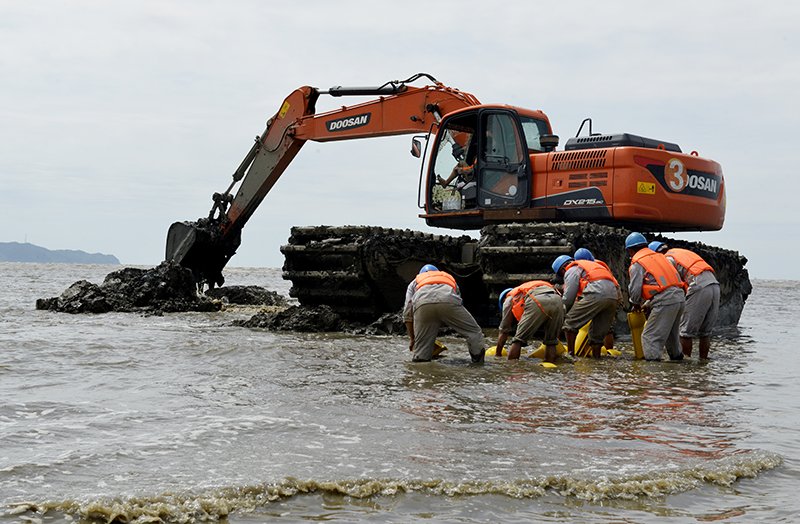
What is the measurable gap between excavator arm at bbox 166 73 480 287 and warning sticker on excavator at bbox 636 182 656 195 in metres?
3.58

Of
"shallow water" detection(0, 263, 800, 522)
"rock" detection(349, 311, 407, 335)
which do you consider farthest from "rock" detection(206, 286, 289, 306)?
"shallow water" detection(0, 263, 800, 522)

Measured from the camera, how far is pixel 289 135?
1750 centimetres

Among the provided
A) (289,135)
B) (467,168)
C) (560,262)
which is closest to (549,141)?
(467,168)

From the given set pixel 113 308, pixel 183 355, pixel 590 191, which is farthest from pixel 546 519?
pixel 113 308

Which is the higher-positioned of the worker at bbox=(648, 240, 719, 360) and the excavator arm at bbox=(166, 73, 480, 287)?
the excavator arm at bbox=(166, 73, 480, 287)

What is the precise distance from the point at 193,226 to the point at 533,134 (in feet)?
25.3

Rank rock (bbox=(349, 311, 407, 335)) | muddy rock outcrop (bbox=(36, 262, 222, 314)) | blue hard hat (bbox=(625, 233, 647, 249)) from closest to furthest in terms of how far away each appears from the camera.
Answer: blue hard hat (bbox=(625, 233, 647, 249))
rock (bbox=(349, 311, 407, 335))
muddy rock outcrop (bbox=(36, 262, 222, 314))

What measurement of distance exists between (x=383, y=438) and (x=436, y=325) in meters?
3.97

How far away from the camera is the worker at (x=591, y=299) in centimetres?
1050

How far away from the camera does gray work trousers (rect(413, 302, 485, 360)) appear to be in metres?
9.55

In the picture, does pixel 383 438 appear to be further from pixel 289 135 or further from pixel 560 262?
pixel 289 135

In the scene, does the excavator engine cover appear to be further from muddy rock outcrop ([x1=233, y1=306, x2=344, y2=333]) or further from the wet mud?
the wet mud

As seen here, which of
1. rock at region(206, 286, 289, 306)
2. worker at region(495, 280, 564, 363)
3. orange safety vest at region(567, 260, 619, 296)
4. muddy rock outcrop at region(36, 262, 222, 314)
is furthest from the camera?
rock at region(206, 286, 289, 306)

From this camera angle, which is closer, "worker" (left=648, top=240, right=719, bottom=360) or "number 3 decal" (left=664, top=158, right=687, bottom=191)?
"worker" (left=648, top=240, right=719, bottom=360)
